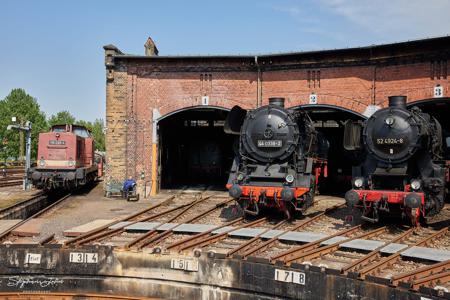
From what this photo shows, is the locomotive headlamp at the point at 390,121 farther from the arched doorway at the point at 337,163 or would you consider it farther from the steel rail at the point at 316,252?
the arched doorway at the point at 337,163

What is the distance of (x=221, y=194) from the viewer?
18844 mm

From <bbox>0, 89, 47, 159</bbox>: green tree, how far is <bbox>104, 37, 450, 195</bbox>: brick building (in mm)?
29555

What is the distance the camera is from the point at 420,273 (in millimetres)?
6797

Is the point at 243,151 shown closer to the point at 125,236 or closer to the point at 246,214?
the point at 246,214

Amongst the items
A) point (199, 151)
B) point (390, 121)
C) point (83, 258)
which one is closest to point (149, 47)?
point (199, 151)

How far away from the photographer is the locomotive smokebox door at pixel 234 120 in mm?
12617

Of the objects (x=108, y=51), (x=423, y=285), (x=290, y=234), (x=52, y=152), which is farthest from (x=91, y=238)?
(x=108, y=51)

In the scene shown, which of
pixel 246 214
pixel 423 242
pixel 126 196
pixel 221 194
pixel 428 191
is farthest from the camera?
pixel 221 194

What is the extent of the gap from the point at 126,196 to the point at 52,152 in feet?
12.0

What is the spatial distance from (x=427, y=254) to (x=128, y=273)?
18.7 feet

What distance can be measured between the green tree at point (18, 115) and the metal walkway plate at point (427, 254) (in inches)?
1674

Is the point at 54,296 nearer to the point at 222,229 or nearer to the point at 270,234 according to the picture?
the point at 222,229

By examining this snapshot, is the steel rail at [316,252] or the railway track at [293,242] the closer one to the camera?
the railway track at [293,242]

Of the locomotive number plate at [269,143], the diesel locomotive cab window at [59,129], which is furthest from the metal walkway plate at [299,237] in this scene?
the diesel locomotive cab window at [59,129]
